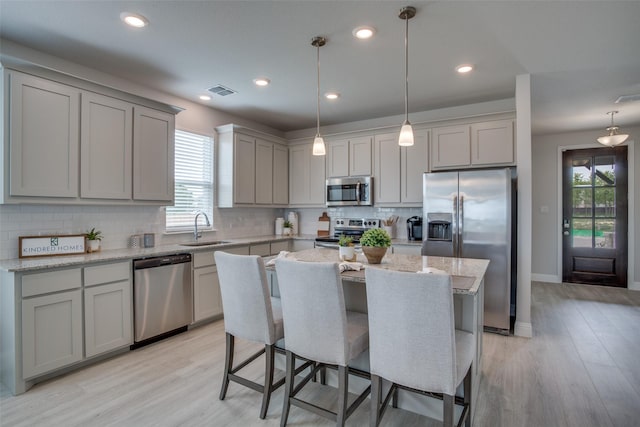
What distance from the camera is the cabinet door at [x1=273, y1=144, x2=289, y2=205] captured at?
519 centimetres

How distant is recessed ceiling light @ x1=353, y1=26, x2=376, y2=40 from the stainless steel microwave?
2.29 meters

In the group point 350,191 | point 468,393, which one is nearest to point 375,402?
point 468,393

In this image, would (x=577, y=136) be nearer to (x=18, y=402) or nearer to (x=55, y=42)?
(x=55, y=42)

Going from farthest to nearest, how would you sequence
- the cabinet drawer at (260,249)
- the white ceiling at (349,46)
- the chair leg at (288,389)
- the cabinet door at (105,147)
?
the cabinet drawer at (260,249) → the cabinet door at (105,147) → the white ceiling at (349,46) → the chair leg at (288,389)

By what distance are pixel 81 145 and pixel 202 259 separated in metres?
1.55

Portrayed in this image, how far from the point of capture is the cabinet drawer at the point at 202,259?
12.0ft

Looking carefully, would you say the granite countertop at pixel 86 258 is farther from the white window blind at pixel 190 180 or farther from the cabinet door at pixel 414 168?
the cabinet door at pixel 414 168

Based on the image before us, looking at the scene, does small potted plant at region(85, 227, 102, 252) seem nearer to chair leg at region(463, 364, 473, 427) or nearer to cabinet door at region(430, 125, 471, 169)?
chair leg at region(463, 364, 473, 427)

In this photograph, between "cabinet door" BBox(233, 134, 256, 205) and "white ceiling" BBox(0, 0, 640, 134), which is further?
"cabinet door" BBox(233, 134, 256, 205)

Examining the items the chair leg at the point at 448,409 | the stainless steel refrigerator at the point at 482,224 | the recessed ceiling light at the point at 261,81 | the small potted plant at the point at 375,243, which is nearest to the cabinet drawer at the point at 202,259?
the recessed ceiling light at the point at 261,81

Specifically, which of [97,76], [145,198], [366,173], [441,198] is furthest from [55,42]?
[441,198]

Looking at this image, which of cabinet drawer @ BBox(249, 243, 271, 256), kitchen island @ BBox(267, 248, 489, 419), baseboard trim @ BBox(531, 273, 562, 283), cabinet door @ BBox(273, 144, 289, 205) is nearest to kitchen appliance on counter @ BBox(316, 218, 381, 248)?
cabinet drawer @ BBox(249, 243, 271, 256)

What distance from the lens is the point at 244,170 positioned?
183 inches

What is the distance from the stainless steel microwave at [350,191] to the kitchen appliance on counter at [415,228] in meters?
0.61
